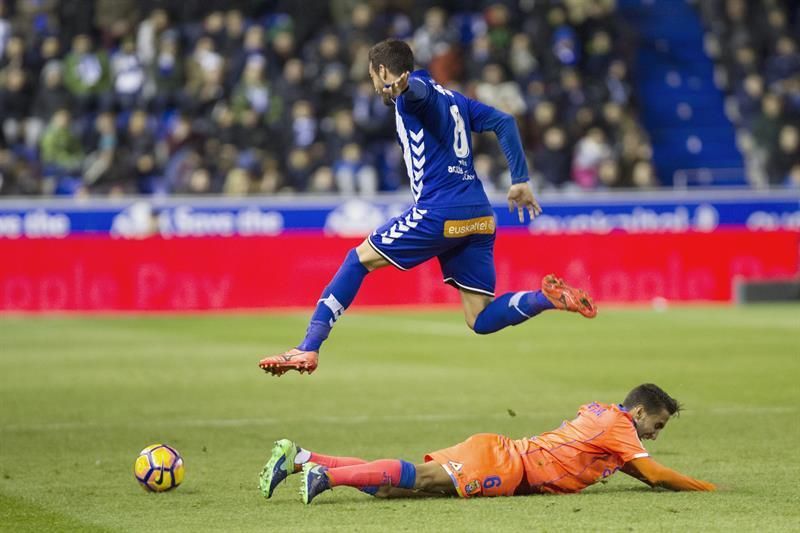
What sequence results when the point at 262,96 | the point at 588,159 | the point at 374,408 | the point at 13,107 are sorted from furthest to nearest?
the point at 588,159 < the point at 262,96 < the point at 13,107 < the point at 374,408

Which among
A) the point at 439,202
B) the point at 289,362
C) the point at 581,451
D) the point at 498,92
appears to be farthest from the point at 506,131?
the point at 498,92

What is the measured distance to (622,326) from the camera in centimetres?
2077

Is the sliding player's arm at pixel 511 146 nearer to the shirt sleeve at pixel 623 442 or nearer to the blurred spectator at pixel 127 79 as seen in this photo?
the shirt sleeve at pixel 623 442

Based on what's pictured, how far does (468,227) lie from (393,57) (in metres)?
1.16

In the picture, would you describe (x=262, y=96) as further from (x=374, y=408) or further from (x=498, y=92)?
(x=374, y=408)

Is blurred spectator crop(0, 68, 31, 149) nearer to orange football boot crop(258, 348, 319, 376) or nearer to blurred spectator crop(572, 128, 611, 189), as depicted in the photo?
blurred spectator crop(572, 128, 611, 189)

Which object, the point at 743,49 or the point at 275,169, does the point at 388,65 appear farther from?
the point at 743,49

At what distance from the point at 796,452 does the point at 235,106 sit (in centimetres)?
1764

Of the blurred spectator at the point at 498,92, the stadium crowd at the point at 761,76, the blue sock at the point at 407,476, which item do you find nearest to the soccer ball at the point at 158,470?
the blue sock at the point at 407,476

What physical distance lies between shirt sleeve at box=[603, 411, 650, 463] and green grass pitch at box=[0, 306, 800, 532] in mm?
264

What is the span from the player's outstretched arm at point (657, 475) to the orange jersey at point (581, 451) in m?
0.04

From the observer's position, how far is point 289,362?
27.5ft

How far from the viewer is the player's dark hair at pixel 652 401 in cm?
778

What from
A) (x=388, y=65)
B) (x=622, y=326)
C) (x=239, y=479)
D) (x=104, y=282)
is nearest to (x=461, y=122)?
(x=388, y=65)
